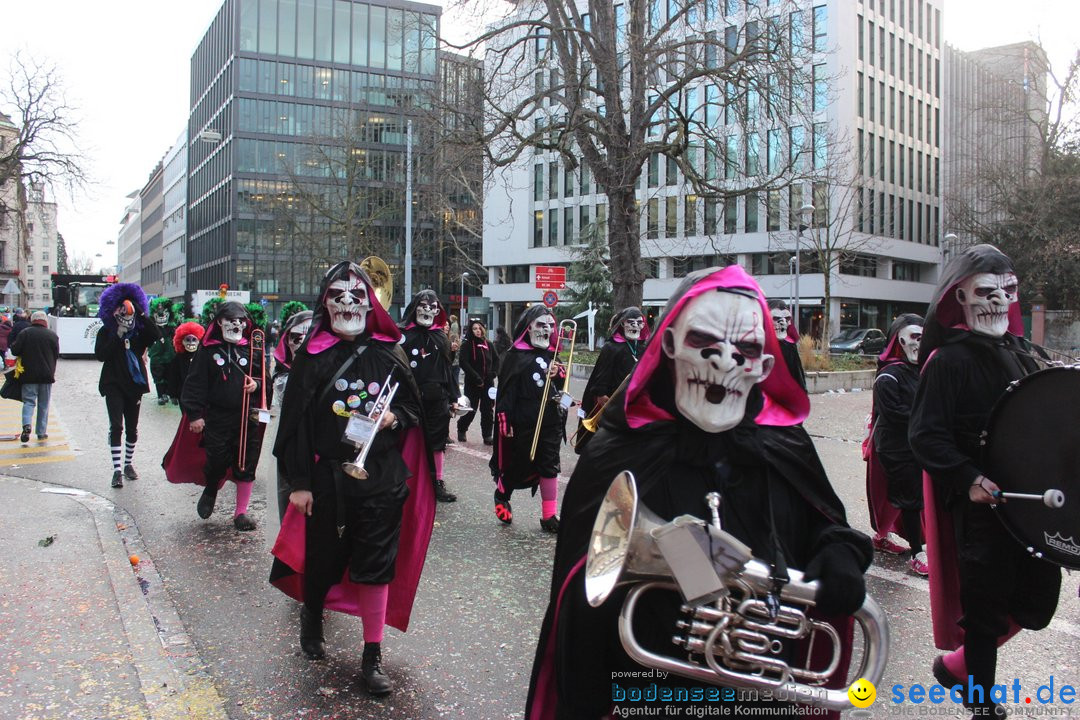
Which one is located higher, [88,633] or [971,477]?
[971,477]

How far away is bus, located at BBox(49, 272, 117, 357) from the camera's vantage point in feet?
103

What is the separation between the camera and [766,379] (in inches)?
100.0

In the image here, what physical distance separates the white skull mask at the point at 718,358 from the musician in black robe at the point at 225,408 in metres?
5.13

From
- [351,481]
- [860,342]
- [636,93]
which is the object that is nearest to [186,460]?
[351,481]

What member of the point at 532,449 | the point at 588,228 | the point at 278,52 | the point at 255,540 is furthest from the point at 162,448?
the point at 278,52

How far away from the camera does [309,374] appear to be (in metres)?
4.10

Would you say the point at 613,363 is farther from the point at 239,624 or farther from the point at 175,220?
the point at 175,220

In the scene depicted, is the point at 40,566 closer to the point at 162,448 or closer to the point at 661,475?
the point at 661,475

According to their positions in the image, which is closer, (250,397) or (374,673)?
(374,673)

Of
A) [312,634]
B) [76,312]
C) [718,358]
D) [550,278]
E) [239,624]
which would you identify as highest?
[550,278]

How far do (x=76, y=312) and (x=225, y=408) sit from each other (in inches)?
1257

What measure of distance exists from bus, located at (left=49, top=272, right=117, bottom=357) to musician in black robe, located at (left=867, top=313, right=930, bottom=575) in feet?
94.5

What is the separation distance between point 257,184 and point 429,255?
632 inches

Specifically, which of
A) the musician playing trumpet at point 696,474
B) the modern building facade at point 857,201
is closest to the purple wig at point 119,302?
the musician playing trumpet at point 696,474
